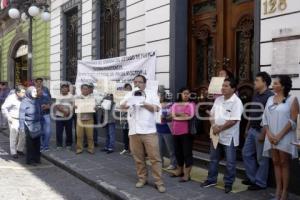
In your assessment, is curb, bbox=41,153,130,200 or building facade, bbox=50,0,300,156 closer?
curb, bbox=41,153,130,200

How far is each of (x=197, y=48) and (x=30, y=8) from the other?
5.98m

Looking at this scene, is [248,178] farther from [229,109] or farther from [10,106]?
[10,106]

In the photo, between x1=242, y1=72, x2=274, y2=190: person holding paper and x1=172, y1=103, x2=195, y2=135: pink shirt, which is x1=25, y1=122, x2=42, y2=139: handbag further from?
x1=242, y1=72, x2=274, y2=190: person holding paper

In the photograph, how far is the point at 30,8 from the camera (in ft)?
43.1

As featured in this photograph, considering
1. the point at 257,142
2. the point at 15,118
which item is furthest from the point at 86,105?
the point at 257,142

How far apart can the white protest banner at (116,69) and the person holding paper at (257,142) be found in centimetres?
379

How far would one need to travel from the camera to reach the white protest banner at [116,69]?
10.2 m

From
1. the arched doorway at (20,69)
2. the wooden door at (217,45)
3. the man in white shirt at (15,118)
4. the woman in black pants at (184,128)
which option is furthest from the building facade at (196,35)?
the arched doorway at (20,69)

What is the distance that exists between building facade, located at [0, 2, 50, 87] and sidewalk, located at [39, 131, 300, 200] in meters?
9.03

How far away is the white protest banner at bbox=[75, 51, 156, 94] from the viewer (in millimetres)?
10250

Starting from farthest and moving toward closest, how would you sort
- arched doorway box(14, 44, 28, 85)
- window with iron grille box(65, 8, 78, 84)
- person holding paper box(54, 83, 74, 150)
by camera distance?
arched doorway box(14, 44, 28, 85)
window with iron grille box(65, 8, 78, 84)
person holding paper box(54, 83, 74, 150)

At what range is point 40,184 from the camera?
7.73 m

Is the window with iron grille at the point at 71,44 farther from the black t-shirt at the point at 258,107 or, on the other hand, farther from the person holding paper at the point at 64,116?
the black t-shirt at the point at 258,107

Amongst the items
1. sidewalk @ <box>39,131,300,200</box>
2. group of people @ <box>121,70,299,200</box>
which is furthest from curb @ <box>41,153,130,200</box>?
group of people @ <box>121,70,299,200</box>
